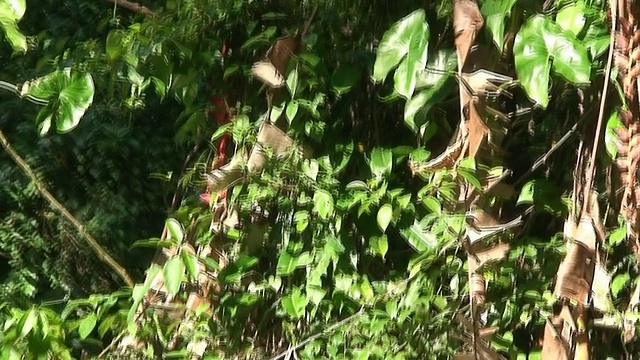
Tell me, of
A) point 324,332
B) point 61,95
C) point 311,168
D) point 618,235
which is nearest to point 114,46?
point 61,95

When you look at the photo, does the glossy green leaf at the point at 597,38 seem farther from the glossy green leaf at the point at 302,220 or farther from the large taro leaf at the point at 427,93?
the glossy green leaf at the point at 302,220

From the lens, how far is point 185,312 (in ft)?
4.99

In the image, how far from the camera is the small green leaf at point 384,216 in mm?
1307

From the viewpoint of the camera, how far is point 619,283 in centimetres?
122

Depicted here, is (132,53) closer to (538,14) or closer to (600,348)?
(538,14)

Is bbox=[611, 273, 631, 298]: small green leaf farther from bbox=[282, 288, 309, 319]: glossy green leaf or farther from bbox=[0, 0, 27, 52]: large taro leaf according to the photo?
bbox=[0, 0, 27, 52]: large taro leaf

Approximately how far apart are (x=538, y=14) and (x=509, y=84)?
0.36 feet

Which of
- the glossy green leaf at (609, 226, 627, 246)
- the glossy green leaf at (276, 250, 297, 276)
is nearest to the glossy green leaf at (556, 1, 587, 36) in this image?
the glossy green leaf at (609, 226, 627, 246)

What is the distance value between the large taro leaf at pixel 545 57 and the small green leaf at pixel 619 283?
16.7 inches

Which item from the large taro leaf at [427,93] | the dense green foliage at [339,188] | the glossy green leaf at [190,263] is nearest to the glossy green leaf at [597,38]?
the dense green foliage at [339,188]

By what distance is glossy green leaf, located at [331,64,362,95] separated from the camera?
4.64 feet

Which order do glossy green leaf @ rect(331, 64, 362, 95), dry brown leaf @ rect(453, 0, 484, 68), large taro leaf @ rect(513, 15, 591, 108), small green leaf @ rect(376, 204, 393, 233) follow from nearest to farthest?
large taro leaf @ rect(513, 15, 591, 108), dry brown leaf @ rect(453, 0, 484, 68), small green leaf @ rect(376, 204, 393, 233), glossy green leaf @ rect(331, 64, 362, 95)

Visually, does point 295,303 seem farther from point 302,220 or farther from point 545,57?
point 545,57

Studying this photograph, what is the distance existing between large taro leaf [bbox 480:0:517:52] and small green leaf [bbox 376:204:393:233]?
0.40m
